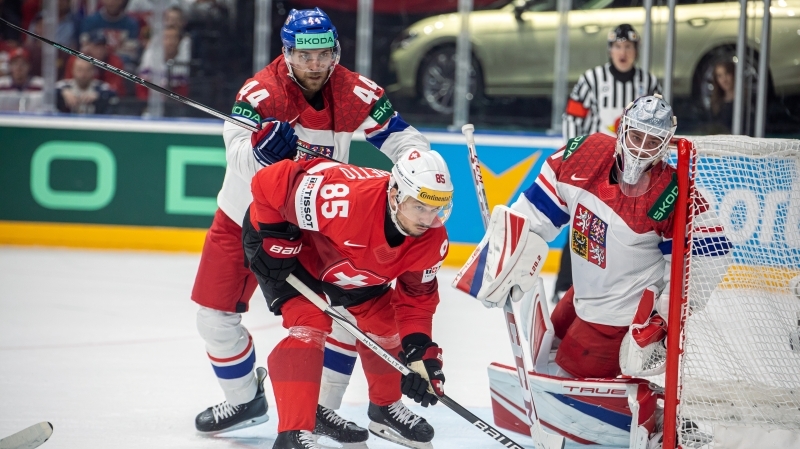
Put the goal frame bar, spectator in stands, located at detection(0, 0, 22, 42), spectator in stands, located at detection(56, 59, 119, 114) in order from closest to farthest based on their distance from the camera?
the goal frame bar
spectator in stands, located at detection(56, 59, 119, 114)
spectator in stands, located at detection(0, 0, 22, 42)

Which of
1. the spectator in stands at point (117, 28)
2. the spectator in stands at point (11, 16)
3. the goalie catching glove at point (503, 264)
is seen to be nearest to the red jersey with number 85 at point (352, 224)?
the goalie catching glove at point (503, 264)

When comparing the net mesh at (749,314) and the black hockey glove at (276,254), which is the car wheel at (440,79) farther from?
the black hockey glove at (276,254)

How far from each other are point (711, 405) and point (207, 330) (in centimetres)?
144

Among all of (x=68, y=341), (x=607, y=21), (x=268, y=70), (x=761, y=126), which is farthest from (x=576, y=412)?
(x=607, y=21)

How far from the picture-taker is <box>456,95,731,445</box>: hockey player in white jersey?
9.22 ft

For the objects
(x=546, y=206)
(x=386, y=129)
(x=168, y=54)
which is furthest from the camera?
(x=168, y=54)

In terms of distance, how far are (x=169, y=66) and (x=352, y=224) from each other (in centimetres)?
425

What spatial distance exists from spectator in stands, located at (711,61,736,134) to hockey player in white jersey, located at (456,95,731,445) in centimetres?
324

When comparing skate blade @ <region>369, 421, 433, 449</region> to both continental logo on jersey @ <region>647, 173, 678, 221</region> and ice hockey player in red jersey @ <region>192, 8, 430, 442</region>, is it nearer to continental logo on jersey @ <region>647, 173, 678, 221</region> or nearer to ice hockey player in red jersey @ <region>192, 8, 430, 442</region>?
ice hockey player in red jersey @ <region>192, 8, 430, 442</region>

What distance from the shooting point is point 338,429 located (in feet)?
9.88

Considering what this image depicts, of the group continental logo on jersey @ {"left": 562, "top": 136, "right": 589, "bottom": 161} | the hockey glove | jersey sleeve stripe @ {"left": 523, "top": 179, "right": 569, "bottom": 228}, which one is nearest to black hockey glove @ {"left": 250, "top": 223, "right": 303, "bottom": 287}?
the hockey glove

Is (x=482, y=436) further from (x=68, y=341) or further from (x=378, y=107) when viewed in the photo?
(x=68, y=341)

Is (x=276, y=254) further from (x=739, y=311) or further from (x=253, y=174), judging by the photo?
(x=739, y=311)

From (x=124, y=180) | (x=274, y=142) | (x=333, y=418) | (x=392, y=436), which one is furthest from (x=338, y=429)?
(x=124, y=180)
